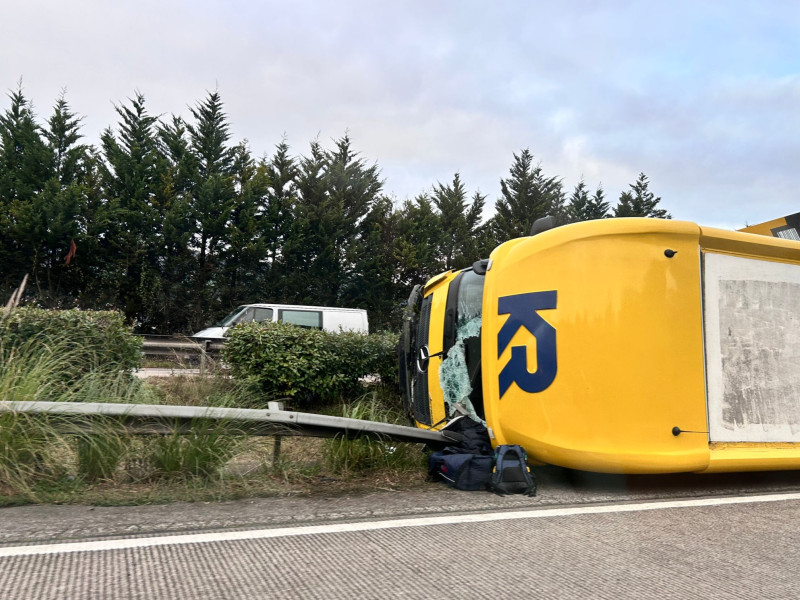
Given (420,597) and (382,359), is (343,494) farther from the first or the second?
(382,359)

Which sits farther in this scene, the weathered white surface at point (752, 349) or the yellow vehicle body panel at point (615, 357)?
the weathered white surface at point (752, 349)

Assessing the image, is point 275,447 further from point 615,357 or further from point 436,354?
point 615,357

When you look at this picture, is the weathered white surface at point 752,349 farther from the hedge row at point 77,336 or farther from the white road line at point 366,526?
the hedge row at point 77,336

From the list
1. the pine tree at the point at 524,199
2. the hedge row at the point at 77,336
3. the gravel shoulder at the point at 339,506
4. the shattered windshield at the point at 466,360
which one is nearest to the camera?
the gravel shoulder at the point at 339,506

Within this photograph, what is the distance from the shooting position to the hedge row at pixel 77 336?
18.1 feet

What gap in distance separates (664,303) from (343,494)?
260 cm

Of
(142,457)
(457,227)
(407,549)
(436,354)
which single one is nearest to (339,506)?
(407,549)

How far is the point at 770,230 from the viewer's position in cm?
695

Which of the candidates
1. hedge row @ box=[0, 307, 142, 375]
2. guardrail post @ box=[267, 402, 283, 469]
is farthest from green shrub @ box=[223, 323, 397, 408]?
guardrail post @ box=[267, 402, 283, 469]

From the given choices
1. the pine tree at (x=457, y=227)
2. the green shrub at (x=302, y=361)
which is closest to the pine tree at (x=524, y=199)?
the pine tree at (x=457, y=227)

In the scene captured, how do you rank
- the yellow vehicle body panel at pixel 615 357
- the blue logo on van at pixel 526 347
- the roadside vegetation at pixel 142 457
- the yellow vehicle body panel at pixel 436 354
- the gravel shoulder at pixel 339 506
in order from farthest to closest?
the yellow vehicle body panel at pixel 436 354 → the blue logo on van at pixel 526 347 → the yellow vehicle body panel at pixel 615 357 → the roadside vegetation at pixel 142 457 → the gravel shoulder at pixel 339 506

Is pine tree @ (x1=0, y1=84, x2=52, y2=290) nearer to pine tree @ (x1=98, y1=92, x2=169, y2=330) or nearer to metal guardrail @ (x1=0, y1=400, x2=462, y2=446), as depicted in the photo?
pine tree @ (x1=98, y1=92, x2=169, y2=330)

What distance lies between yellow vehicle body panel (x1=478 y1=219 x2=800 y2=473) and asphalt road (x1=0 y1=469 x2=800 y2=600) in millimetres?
354

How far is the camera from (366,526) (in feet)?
10.8
